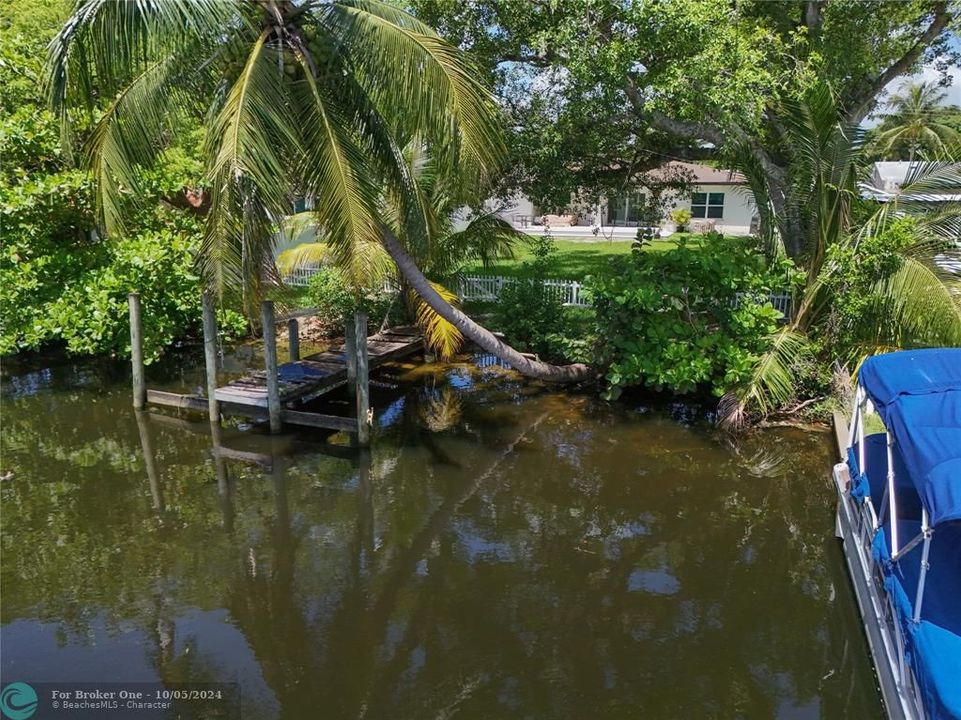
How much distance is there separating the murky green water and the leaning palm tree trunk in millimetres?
1090

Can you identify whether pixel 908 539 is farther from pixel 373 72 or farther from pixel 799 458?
pixel 373 72

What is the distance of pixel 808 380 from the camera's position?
431 inches

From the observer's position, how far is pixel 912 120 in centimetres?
3212

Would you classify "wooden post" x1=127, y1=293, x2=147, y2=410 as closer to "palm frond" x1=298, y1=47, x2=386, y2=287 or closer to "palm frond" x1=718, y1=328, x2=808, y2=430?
"palm frond" x1=298, y1=47, x2=386, y2=287

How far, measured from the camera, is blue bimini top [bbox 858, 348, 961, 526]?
4.41 metres

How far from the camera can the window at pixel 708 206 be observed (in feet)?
112

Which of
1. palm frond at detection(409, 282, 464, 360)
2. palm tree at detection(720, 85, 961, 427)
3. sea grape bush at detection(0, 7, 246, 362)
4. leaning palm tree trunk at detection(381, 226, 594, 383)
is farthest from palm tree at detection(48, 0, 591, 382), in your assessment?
palm tree at detection(720, 85, 961, 427)

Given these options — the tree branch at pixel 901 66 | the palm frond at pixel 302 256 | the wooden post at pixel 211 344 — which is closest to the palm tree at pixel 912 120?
the tree branch at pixel 901 66

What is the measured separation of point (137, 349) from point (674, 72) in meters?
9.12

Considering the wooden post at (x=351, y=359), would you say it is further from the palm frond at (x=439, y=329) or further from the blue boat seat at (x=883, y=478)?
the blue boat seat at (x=883, y=478)

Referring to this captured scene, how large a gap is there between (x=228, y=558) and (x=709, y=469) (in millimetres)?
5983

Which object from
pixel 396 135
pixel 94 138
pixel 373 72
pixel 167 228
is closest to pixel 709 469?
pixel 396 135

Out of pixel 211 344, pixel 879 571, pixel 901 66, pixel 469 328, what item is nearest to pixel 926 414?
pixel 879 571

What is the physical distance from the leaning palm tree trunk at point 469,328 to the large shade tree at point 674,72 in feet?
11.3
